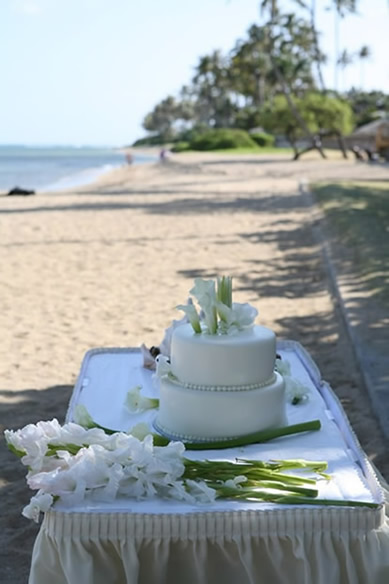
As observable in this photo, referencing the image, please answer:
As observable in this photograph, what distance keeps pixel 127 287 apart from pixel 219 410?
602 cm

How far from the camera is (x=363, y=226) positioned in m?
12.3

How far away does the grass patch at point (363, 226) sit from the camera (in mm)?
8602

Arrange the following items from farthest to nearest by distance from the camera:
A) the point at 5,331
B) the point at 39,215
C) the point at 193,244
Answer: the point at 39,215 < the point at 193,244 < the point at 5,331

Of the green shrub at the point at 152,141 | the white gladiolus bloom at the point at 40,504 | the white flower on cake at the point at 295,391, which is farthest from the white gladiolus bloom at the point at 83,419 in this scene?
the green shrub at the point at 152,141

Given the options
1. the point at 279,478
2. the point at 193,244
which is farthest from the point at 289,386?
the point at 193,244

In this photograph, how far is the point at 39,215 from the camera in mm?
16578

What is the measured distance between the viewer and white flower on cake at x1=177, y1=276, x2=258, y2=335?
291cm

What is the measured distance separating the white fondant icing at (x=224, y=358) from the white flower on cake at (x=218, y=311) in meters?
0.04

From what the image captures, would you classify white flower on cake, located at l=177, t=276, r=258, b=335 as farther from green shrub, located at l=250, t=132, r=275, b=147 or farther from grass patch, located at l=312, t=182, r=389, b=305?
green shrub, located at l=250, t=132, r=275, b=147

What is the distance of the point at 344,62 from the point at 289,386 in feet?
246

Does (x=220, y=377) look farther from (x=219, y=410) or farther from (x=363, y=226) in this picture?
(x=363, y=226)

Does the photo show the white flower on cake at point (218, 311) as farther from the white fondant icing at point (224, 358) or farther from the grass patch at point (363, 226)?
the grass patch at point (363, 226)

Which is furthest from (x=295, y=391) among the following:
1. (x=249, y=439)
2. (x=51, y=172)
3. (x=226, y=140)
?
(x=226, y=140)

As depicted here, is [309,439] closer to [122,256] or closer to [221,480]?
[221,480]
